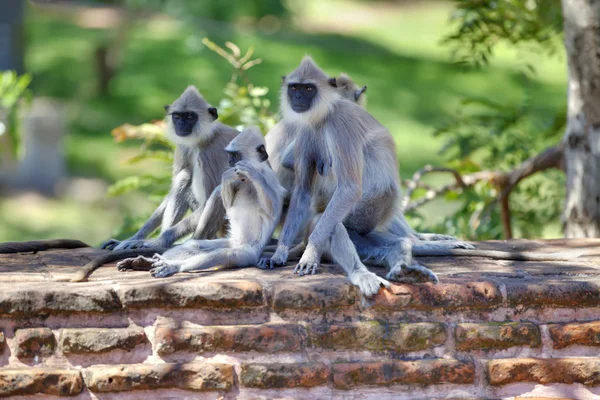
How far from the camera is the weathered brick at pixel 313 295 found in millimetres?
3410

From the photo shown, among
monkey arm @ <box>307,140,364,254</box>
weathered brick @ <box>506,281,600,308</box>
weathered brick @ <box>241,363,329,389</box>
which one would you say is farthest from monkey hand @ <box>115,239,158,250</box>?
weathered brick @ <box>506,281,600,308</box>

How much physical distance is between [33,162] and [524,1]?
7.30 meters

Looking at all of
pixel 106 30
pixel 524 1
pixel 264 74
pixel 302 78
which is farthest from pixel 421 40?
pixel 302 78

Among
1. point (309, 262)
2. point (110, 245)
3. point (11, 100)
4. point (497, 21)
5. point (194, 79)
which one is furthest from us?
point (194, 79)

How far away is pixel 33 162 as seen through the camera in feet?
39.0

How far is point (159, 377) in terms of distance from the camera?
10.8ft

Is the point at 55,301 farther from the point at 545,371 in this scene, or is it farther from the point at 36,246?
the point at 545,371

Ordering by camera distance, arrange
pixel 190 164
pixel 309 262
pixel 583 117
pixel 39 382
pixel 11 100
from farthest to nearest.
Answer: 1. pixel 11 100
2. pixel 583 117
3. pixel 190 164
4. pixel 309 262
5. pixel 39 382

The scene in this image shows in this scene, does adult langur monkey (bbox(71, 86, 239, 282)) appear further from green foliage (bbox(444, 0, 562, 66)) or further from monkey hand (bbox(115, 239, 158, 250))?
green foliage (bbox(444, 0, 562, 66))

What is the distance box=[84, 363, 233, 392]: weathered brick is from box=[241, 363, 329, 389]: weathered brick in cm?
7

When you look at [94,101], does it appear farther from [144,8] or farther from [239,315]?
[239,315]

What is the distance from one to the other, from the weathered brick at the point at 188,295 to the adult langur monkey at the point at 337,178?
523 millimetres

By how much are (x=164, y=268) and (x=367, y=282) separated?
2.89 feet

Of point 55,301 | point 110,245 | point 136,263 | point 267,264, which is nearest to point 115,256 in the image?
point 136,263
